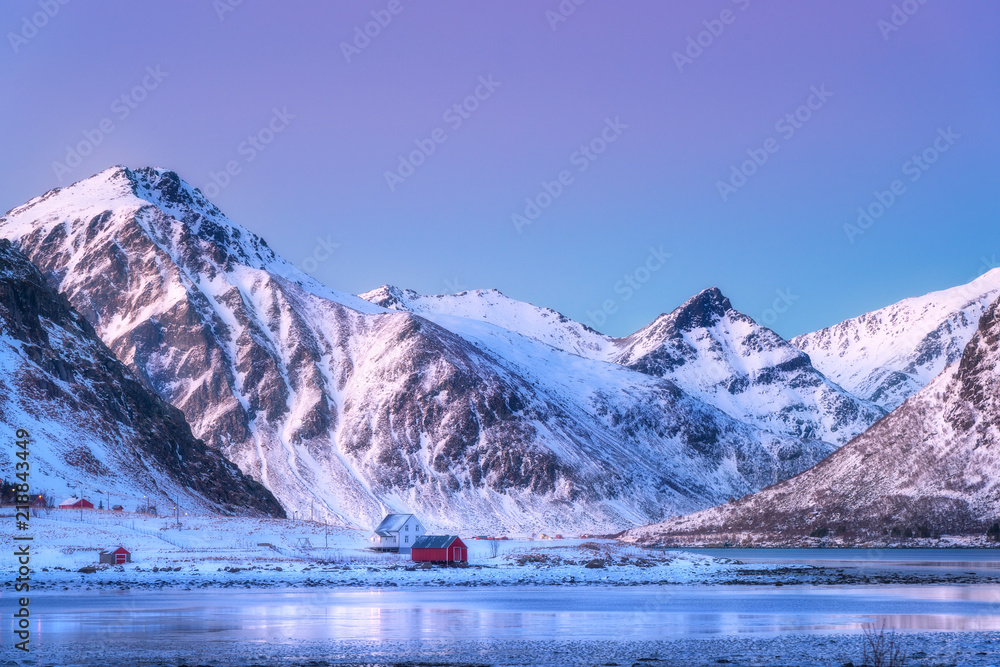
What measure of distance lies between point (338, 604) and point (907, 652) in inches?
1539

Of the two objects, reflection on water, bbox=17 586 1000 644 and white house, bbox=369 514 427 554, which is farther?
white house, bbox=369 514 427 554

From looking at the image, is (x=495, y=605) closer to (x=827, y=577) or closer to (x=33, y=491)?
(x=827, y=577)

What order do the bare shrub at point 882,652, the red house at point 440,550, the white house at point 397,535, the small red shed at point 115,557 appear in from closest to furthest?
the bare shrub at point 882,652
the small red shed at point 115,557
the red house at point 440,550
the white house at point 397,535

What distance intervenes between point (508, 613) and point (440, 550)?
5579 cm

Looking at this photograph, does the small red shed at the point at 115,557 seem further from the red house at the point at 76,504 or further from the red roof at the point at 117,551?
the red house at the point at 76,504

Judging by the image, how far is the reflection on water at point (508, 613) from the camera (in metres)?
54.7

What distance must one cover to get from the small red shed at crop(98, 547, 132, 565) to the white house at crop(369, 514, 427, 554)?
138 feet

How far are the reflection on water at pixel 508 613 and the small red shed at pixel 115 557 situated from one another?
2143cm

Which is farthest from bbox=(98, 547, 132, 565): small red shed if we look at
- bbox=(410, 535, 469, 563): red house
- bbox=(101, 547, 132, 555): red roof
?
bbox=(410, 535, 469, 563): red house

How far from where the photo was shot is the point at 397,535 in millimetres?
144125

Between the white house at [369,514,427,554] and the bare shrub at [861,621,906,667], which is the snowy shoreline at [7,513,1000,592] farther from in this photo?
the bare shrub at [861,621,906,667]

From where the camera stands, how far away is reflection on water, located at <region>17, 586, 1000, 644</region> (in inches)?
2154

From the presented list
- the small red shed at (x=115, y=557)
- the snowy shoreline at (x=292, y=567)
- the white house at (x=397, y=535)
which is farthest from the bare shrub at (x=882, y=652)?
the white house at (x=397, y=535)

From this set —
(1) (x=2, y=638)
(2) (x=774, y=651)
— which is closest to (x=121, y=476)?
(1) (x=2, y=638)
